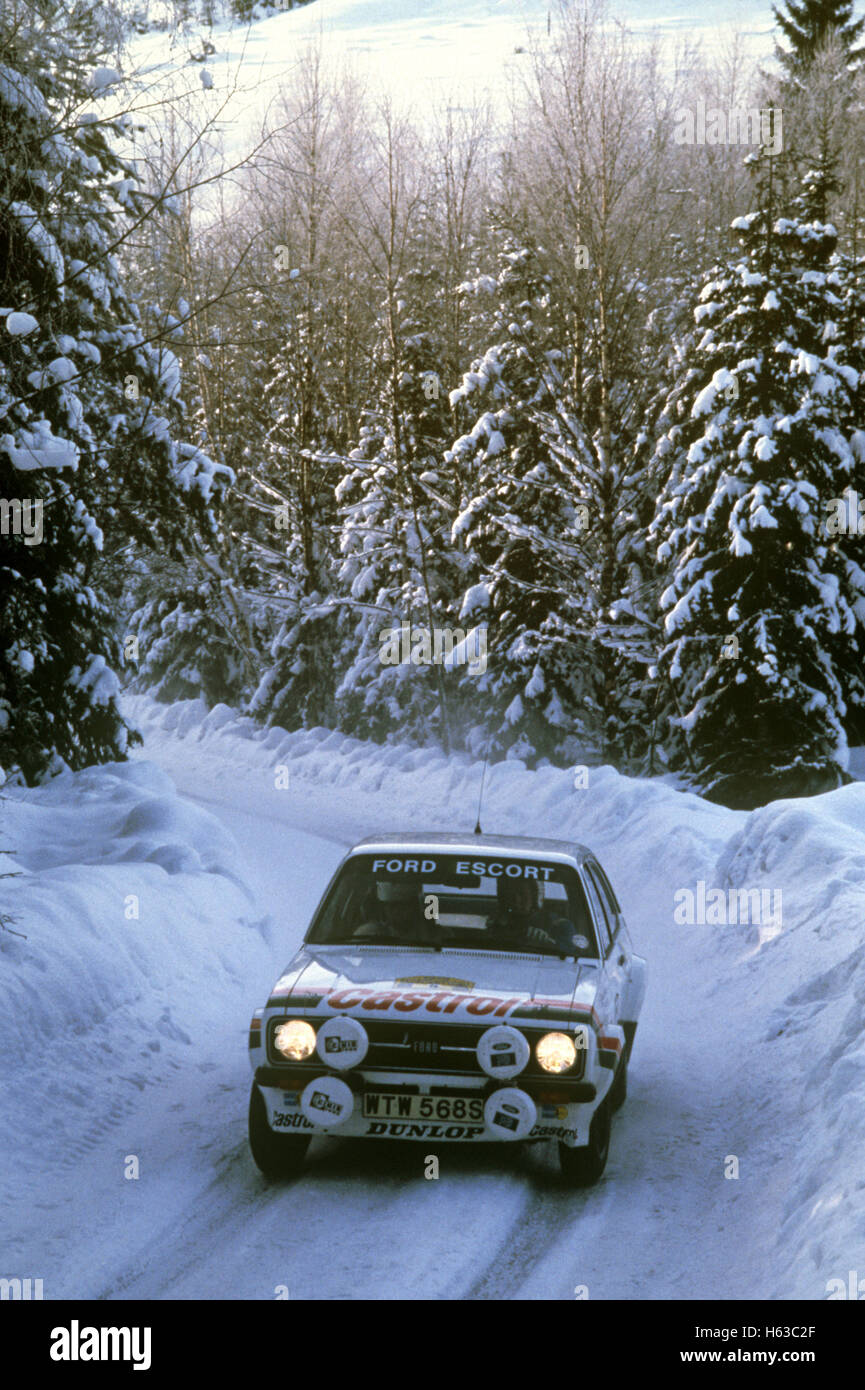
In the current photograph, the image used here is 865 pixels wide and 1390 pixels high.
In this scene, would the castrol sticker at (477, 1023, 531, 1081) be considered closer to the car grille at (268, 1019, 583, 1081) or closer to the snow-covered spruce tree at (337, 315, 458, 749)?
the car grille at (268, 1019, 583, 1081)

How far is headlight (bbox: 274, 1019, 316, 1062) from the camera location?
630 cm

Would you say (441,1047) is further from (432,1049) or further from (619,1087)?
(619,1087)

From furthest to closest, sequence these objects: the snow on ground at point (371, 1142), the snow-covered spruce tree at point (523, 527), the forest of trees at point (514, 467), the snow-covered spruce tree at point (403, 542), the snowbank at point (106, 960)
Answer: the snow-covered spruce tree at point (403, 542) < the snow-covered spruce tree at point (523, 527) < the forest of trees at point (514, 467) < the snowbank at point (106, 960) < the snow on ground at point (371, 1142)

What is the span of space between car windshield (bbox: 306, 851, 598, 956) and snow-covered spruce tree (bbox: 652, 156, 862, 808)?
15.1m

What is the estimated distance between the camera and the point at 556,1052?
6.23m

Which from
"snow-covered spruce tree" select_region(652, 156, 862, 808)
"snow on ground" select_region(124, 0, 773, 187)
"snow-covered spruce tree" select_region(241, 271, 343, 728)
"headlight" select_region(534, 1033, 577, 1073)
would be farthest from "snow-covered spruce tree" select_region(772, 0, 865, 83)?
"headlight" select_region(534, 1033, 577, 1073)

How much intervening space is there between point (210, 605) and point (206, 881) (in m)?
22.5

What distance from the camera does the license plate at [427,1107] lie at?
6.18m

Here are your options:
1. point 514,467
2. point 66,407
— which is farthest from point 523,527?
point 66,407

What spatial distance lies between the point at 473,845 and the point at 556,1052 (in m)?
1.87

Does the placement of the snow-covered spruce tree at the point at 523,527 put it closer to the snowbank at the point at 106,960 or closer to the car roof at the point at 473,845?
the snowbank at the point at 106,960

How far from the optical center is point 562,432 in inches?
996

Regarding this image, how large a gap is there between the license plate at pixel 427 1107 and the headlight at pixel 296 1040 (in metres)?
0.38

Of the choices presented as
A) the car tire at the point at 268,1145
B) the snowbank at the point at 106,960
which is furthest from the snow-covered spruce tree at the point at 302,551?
the car tire at the point at 268,1145
